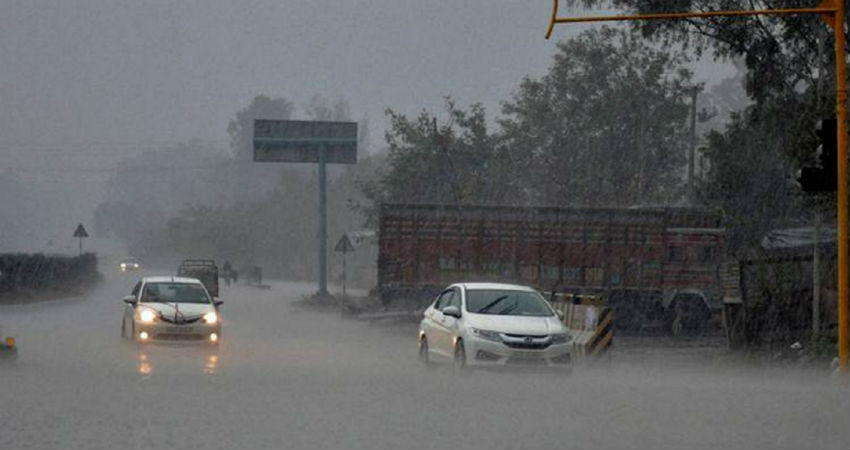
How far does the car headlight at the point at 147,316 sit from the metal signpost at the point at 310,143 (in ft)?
127

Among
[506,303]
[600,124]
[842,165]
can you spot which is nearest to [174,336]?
[506,303]

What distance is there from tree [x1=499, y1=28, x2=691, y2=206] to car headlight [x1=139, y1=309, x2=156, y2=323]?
44.6m

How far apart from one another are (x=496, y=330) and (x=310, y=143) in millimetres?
46832

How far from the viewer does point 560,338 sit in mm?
22234

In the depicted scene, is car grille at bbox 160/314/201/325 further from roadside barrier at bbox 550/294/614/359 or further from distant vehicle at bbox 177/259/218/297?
distant vehicle at bbox 177/259/218/297

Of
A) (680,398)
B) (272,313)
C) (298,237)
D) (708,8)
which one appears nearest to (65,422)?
(680,398)

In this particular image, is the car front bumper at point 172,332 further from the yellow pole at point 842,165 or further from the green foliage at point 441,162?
the green foliage at point 441,162

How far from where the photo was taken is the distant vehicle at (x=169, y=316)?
93.0ft

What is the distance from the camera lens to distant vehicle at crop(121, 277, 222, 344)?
28.3 m

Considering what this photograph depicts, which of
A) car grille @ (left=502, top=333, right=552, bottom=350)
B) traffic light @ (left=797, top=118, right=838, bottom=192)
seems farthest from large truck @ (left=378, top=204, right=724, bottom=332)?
car grille @ (left=502, top=333, right=552, bottom=350)

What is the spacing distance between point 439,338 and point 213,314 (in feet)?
21.9

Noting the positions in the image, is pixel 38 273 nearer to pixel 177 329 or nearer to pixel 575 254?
pixel 575 254

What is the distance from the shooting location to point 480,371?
877 inches

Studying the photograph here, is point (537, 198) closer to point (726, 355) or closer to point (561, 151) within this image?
point (561, 151)
